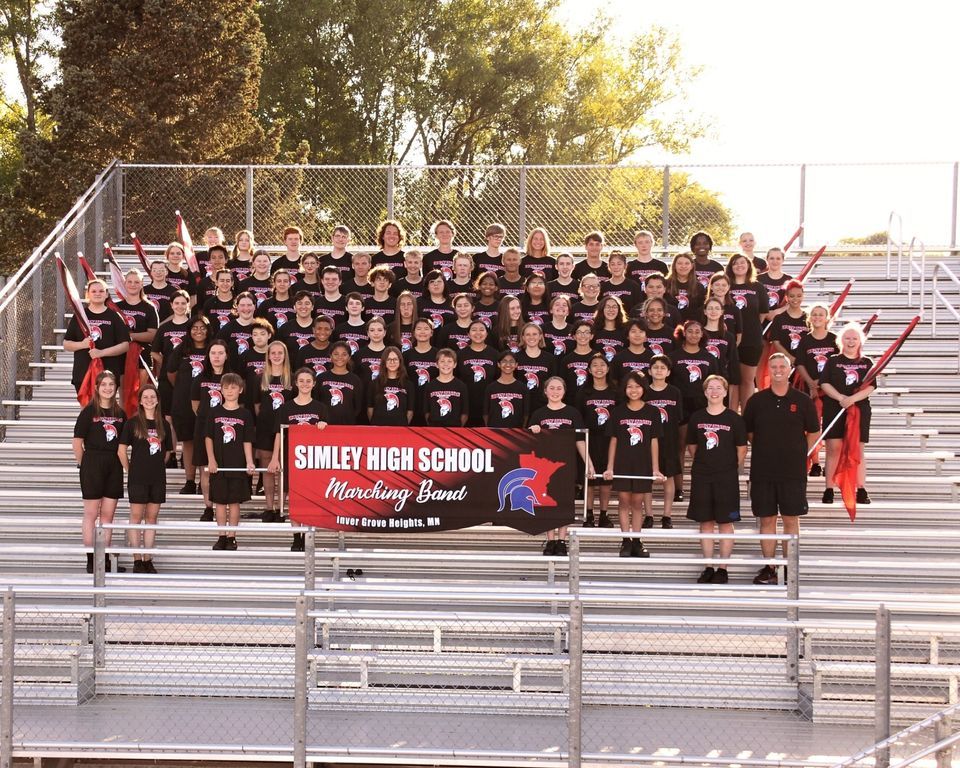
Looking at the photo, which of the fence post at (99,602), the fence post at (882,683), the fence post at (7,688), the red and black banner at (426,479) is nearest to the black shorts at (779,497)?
the red and black banner at (426,479)

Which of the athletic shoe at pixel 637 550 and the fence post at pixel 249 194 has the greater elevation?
the fence post at pixel 249 194

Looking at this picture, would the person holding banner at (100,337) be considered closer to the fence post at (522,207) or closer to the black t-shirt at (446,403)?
the black t-shirt at (446,403)

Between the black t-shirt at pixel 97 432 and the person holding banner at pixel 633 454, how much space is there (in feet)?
14.2

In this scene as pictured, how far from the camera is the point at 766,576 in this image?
31.9 ft

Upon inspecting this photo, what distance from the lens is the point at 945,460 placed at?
1194 centimetres

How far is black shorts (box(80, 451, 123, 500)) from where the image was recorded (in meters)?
10.1

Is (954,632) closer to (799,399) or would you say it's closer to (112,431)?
(799,399)

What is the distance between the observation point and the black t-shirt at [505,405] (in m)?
10.3

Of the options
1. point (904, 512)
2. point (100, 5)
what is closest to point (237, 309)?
point (904, 512)

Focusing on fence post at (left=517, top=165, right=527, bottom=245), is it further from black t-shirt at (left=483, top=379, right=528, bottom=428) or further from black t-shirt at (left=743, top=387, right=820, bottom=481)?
black t-shirt at (left=743, top=387, right=820, bottom=481)

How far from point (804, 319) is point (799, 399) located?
68.0 inches

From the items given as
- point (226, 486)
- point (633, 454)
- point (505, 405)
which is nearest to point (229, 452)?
point (226, 486)

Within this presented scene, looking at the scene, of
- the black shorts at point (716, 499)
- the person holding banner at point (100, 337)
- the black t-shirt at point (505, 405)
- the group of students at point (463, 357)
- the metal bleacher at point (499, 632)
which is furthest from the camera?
the person holding banner at point (100, 337)

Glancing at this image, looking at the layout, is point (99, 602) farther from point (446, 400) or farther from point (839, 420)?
point (839, 420)
